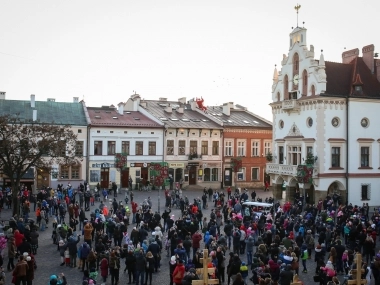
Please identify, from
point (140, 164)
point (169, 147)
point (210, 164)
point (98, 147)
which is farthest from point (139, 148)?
point (210, 164)

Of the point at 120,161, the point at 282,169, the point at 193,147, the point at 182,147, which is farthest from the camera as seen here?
the point at 193,147

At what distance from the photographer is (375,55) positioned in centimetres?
4512

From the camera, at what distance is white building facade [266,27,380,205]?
40.8m

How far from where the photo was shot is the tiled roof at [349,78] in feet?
137

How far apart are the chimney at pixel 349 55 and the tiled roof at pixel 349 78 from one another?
0.84m

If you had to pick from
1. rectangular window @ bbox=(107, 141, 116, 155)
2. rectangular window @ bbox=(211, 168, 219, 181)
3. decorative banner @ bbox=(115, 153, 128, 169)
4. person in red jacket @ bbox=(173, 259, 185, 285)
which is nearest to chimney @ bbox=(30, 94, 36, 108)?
rectangular window @ bbox=(107, 141, 116, 155)

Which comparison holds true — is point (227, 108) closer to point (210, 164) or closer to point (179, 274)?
point (210, 164)

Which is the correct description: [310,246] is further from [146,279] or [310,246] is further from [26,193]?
[26,193]

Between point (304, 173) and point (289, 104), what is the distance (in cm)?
743

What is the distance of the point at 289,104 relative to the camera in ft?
143

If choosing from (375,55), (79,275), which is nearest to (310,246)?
(79,275)

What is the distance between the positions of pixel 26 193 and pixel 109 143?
601 inches

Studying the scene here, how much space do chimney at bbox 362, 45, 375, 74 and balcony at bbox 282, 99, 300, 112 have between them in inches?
344

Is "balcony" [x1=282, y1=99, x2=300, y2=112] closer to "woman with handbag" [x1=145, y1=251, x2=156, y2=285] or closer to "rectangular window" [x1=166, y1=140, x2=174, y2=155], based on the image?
"rectangular window" [x1=166, y1=140, x2=174, y2=155]
